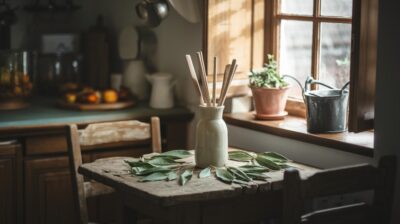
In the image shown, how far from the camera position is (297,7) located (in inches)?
143

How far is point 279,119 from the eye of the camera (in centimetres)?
356

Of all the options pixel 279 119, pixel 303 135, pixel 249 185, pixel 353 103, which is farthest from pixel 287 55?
pixel 249 185

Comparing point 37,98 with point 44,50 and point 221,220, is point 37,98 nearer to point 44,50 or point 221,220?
point 44,50

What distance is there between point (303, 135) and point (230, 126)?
0.58m

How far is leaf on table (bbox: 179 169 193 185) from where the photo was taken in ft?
8.65

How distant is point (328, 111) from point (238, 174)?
68 cm

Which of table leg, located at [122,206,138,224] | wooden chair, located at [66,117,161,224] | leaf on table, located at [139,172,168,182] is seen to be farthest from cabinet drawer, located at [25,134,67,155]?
leaf on table, located at [139,172,168,182]

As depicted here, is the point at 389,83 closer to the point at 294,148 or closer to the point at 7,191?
the point at 294,148

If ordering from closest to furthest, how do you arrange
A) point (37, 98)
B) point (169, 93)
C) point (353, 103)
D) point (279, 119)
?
point (353, 103) → point (279, 119) → point (169, 93) → point (37, 98)

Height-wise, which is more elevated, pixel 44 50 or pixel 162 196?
pixel 44 50

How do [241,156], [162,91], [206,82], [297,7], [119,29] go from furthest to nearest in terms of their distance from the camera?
[119,29], [162,91], [297,7], [241,156], [206,82]

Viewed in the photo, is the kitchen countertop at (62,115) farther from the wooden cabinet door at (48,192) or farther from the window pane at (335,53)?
the window pane at (335,53)

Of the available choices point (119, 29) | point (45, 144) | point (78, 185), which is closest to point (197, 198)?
point (78, 185)

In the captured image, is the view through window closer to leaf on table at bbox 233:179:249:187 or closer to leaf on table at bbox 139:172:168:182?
leaf on table at bbox 233:179:249:187
